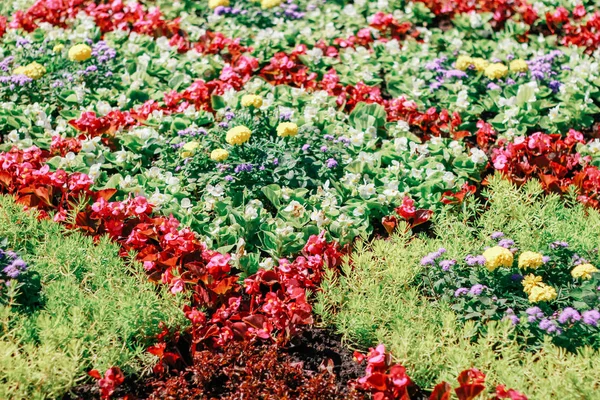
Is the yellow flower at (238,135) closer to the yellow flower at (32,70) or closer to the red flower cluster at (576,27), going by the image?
the yellow flower at (32,70)

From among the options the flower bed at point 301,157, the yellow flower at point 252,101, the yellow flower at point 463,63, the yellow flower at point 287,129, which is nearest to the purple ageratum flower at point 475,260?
the flower bed at point 301,157

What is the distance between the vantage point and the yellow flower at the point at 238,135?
364 cm

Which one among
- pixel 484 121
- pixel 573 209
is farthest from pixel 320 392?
pixel 484 121

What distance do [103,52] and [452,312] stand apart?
297 centimetres

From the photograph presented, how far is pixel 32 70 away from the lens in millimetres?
4355

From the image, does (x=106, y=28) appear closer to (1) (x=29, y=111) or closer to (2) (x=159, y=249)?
(1) (x=29, y=111)

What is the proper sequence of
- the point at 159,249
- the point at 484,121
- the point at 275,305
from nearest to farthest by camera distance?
the point at 275,305
the point at 159,249
the point at 484,121

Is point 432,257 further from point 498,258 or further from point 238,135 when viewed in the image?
point 238,135

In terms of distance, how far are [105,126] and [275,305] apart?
66.0 inches

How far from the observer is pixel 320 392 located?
2.63 m

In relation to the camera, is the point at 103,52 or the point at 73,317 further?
the point at 103,52

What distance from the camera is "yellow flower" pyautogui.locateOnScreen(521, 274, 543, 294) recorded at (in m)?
2.88

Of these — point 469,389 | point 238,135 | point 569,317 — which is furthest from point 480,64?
point 469,389

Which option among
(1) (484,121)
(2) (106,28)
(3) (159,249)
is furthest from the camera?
(2) (106,28)
